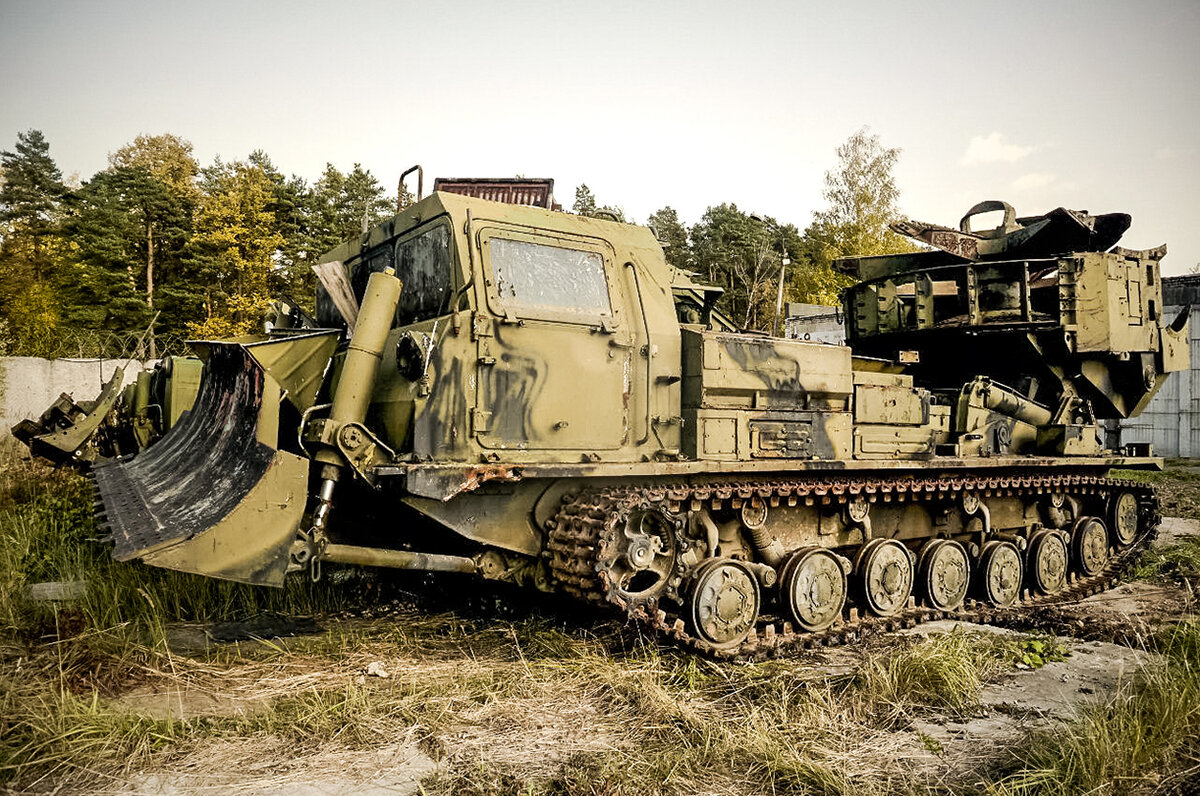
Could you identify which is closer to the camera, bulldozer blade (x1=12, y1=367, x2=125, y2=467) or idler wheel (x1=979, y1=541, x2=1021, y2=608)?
idler wheel (x1=979, y1=541, x2=1021, y2=608)

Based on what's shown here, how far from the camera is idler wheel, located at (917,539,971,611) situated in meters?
8.12

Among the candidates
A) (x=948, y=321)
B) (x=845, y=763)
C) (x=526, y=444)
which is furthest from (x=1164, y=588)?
(x=526, y=444)

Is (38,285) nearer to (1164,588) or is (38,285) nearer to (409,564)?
(409,564)

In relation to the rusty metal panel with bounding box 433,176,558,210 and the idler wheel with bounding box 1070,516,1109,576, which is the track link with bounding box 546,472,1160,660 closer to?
the idler wheel with bounding box 1070,516,1109,576

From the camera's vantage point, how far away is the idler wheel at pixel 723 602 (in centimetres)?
625

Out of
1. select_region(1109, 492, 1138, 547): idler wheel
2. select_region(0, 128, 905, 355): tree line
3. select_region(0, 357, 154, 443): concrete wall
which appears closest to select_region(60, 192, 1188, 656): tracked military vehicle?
select_region(1109, 492, 1138, 547): idler wheel

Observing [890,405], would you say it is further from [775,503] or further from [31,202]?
[31,202]

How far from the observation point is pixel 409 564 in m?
5.70

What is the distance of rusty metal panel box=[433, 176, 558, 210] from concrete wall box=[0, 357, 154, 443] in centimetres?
1249

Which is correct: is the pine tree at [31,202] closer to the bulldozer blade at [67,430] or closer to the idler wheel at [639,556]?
the bulldozer blade at [67,430]

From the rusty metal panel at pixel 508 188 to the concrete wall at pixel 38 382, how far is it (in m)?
12.5

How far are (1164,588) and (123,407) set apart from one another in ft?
38.4

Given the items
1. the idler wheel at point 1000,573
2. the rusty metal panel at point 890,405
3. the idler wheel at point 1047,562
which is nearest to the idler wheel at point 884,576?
the rusty metal panel at point 890,405

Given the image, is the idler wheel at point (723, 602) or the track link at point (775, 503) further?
the idler wheel at point (723, 602)
